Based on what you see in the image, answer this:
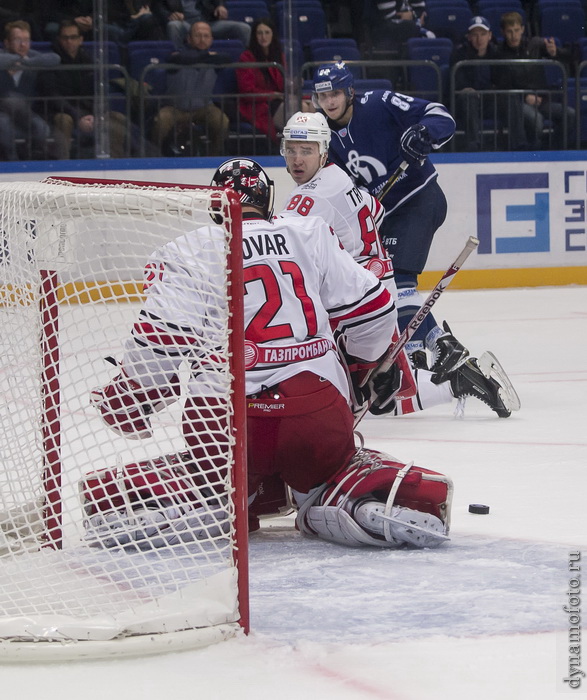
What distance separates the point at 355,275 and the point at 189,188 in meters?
0.62

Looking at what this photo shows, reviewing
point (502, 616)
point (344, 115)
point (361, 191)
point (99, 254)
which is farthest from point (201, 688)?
point (344, 115)

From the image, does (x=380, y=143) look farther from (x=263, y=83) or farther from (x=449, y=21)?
(x=449, y=21)

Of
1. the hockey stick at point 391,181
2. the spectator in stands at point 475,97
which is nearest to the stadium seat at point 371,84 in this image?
the spectator in stands at point 475,97

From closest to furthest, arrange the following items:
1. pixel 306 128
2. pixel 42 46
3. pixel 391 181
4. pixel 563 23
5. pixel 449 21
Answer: pixel 306 128
pixel 391 181
pixel 42 46
pixel 449 21
pixel 563 23

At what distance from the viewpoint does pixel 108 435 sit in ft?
7.47

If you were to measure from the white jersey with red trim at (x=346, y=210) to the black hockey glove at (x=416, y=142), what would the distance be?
460mm

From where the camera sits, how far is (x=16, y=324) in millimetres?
2348

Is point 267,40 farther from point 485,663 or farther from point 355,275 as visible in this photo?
point 485,663

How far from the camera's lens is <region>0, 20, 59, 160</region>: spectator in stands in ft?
22.3

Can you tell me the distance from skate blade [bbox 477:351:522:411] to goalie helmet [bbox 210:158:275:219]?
1.68 m

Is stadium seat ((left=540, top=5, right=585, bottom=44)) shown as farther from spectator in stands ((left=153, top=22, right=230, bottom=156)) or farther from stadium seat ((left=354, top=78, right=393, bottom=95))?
spectator in stands ((left=153, top=22, right=230, bottom=156))

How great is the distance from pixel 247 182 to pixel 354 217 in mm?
1347

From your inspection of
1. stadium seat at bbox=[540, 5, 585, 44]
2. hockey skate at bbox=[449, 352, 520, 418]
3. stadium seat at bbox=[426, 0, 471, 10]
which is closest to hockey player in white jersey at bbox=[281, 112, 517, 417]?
hockey skate at bbox=[449, 352, 520, 418]

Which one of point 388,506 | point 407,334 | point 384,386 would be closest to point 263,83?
point 407,334
